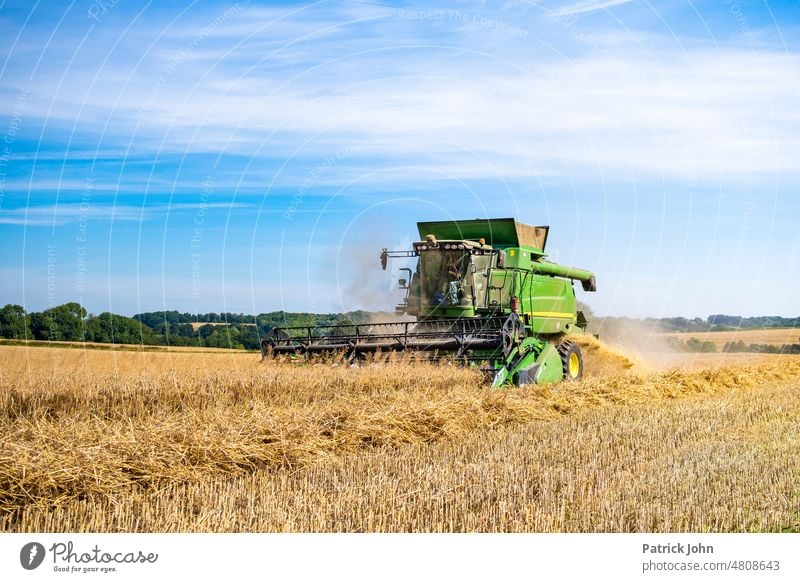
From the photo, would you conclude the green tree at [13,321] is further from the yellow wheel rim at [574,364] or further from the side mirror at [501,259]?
the yellow wheel rim at [574,364]

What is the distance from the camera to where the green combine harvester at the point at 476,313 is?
1217 centimetres

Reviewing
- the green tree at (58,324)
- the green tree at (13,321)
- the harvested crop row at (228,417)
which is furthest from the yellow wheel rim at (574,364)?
the green tree at (13,321)

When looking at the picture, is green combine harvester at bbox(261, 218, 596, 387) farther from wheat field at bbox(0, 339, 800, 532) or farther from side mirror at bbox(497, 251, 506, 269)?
wheat field at bbox(0, 339, 800, 532)

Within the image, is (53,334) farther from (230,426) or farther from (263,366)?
(230,426)

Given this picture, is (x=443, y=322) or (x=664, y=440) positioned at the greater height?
(x=443, y=322)

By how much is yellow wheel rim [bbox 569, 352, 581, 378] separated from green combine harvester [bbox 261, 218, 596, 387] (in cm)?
2

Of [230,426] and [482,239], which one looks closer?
[230,426]

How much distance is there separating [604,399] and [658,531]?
680 centimetres

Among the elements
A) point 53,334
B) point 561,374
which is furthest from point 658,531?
point 53,334

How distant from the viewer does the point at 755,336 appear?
2834cm

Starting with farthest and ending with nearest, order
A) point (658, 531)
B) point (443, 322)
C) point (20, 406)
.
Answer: point (443, 322), point (20, 406), point (658, 531)

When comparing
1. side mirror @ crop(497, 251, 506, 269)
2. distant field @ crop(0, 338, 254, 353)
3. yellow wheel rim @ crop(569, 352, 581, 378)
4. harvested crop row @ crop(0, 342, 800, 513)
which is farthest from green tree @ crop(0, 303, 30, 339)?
yellow wheel rim @ crop(569, 352, 581, 378)

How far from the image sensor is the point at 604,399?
39.2ft

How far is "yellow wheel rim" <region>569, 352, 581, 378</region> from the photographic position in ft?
48.0
